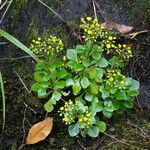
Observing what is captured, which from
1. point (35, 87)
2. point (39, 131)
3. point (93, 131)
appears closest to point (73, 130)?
point (93, 131)

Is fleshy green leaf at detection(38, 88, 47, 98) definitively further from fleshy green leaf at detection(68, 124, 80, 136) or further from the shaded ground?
fleshy green leaf at detection(68, 124, 80, 136)

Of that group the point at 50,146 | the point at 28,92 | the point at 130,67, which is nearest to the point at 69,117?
the point at 50,146

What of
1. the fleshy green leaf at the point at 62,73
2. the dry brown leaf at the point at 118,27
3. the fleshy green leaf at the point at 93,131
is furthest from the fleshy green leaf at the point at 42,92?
the dry brown leaf at the point at 118,27

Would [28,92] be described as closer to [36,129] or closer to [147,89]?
[36,129]

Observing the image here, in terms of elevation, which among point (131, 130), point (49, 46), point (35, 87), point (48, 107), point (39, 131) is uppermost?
point (49, 46)

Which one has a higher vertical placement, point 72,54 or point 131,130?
point 72,54

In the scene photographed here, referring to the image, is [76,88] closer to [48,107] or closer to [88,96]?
[88,96]
